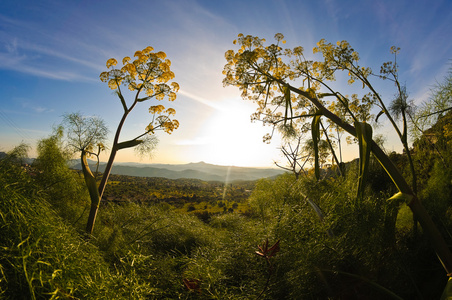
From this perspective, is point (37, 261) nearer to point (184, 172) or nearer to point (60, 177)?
point (60, 177)

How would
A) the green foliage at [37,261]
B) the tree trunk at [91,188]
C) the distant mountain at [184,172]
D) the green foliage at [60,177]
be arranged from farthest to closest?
the distant mountain at [184,172]
the green foliage at [60,177]
the tree trunk at [91,188]
the green foliage at [37,261]

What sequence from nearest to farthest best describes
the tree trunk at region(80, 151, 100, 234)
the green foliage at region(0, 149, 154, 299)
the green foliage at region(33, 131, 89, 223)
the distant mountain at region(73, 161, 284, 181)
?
the green foliage at region(0, 149, 154, 299), the tree trunk at region(80, 151, 100, 234), the green foliage at region(33, 131, 89, 223), the distant mountain at region(73, 161, 284, 181)

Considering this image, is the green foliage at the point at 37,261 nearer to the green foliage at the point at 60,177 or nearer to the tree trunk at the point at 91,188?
the tree trunk at the point at 91,188

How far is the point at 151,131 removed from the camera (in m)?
2.58

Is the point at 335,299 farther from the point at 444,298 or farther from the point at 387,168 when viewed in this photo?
the point at 387,168

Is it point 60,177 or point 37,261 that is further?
point 60,177

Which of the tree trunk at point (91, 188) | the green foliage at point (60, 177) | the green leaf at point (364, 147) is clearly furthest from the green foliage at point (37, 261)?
the green foliage at point (60, 177)

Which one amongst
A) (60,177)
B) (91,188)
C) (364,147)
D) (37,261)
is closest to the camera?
(37,261)

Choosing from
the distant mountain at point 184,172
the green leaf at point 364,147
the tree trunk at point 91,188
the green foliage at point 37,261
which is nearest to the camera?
the green foliage at point 37,261

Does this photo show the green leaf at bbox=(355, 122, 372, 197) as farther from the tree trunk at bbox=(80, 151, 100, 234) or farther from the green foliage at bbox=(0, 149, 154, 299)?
the tree trunk at bbox=(80, 151, 100, 234)

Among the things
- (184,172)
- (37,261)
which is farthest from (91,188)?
(184,172)

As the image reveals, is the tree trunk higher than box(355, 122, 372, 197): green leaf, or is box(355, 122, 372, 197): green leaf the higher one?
box(355, 122, 372, 197): green leaf

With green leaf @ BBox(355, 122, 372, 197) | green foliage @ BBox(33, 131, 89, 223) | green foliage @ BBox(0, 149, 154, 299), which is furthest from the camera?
green foliage @ BBox(33, 131, 89, 223)

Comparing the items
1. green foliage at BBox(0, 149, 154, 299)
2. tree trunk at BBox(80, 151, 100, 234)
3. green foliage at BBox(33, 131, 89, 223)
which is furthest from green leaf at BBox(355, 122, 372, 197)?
green foliage at BBox(33, 131, 89, 223)
